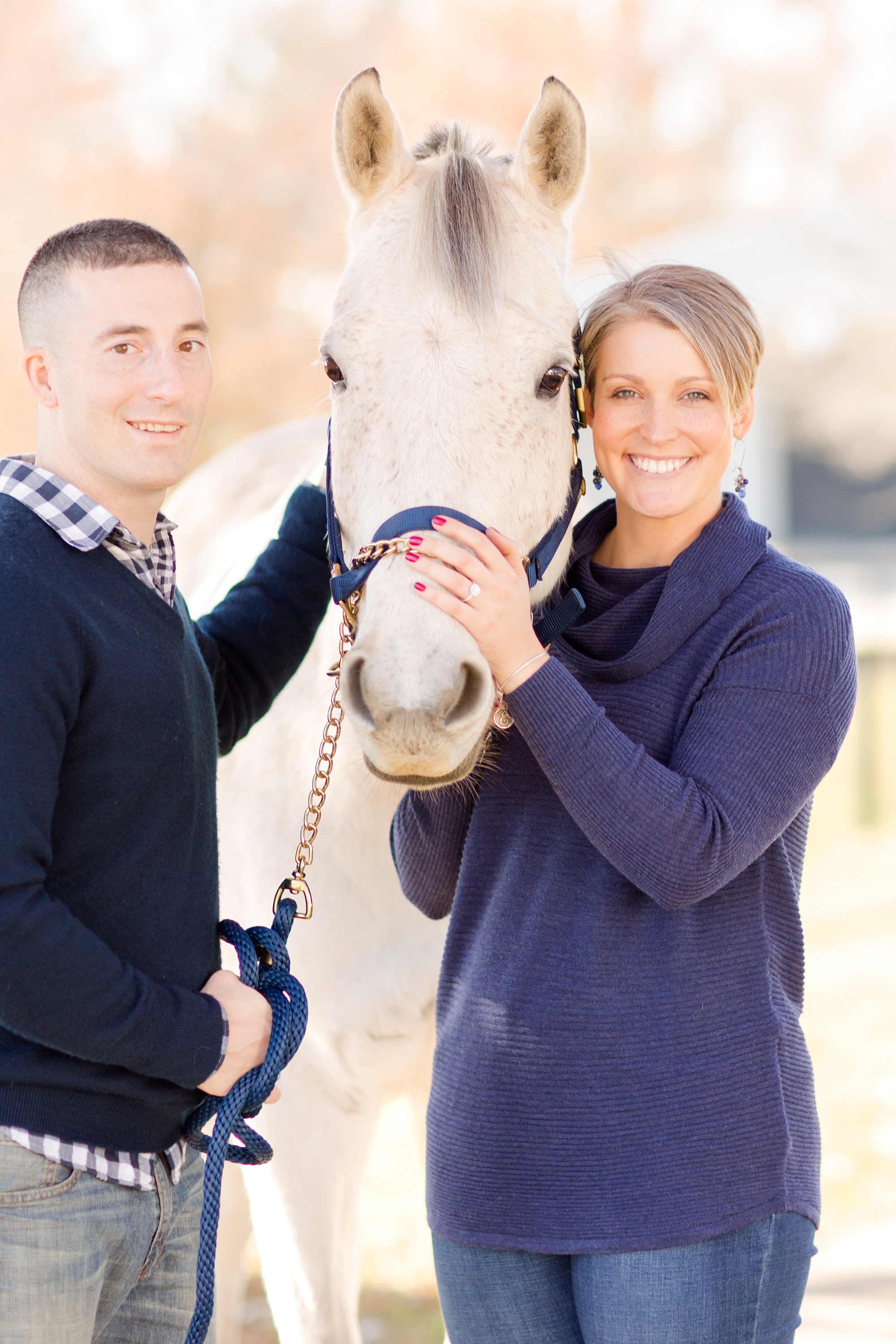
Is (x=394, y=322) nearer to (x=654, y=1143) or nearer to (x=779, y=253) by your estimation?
(x=654, y=1143)

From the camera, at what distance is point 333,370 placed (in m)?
1.80

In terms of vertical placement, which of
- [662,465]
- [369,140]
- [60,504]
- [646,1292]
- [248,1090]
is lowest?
[646,1292]

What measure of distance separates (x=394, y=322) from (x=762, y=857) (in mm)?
896

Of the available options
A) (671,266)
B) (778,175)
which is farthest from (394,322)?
(778,175)

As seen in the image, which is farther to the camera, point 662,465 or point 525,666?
point 662,465

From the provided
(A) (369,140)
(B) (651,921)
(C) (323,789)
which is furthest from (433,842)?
(A) (369,140)

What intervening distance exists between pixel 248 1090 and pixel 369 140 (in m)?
1.44

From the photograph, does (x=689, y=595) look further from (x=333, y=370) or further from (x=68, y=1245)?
(x=68, y=1245)

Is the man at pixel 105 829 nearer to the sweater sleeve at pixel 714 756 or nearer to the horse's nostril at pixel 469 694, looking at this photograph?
the horse's nostril at pixel 469 694

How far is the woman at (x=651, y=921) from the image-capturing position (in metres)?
1.44

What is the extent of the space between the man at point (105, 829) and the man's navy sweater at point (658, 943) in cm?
33

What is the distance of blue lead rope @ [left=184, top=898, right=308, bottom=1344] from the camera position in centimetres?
142

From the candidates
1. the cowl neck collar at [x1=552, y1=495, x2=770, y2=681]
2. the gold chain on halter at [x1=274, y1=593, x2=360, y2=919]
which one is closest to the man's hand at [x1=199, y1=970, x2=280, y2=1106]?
the gold chain on halter at [x1=274, y1=593, x2=360, y2=919]

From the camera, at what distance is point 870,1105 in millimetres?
4527
